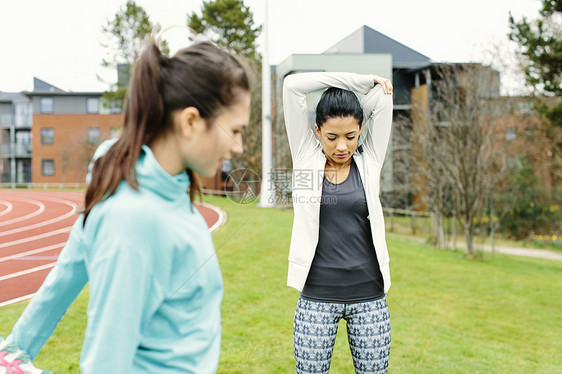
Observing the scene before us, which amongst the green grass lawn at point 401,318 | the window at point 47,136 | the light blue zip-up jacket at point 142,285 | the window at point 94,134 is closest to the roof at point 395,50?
the green grass lawn at point 401,318

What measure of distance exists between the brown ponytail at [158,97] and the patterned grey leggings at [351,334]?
42.9 inches

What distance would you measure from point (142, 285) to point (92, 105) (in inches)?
1081

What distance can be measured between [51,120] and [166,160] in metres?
27.5

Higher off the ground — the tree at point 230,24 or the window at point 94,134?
the tree at point 230,24

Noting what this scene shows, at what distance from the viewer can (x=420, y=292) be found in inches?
220

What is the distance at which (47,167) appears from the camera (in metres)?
24.9

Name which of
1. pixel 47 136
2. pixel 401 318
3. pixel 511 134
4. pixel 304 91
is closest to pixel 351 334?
pixel 304 91

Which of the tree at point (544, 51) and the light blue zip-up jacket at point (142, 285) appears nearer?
the light blue zip-up jacket at point (142, 285)

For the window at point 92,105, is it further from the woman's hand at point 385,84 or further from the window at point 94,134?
the woman's hand at point 385,84

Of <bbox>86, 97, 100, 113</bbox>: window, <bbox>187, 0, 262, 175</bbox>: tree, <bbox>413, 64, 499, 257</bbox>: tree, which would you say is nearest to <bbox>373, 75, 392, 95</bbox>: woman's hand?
<bbox>413, 64, 499, 257</bbox>: tree

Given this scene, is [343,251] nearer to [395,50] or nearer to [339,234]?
[339,234]

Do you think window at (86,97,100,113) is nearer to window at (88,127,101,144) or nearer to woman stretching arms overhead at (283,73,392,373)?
window at (88,127,101,144)

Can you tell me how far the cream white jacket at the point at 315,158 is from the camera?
177 centimetres

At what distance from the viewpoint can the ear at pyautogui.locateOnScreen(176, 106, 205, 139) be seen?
0.85m
